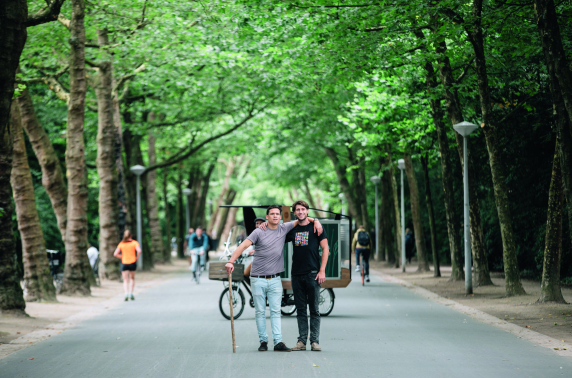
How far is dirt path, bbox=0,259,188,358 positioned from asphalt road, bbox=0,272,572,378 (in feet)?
1.30

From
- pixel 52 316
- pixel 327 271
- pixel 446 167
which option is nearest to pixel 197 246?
pixel 446 167

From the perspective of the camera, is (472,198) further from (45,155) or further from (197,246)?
(45,155)

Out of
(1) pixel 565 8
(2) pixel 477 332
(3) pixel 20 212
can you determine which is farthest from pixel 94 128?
(2) pixel 477 332

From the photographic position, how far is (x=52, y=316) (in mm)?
14062

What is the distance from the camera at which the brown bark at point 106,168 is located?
22125 millimetres

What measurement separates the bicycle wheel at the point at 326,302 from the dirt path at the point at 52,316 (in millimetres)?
4601

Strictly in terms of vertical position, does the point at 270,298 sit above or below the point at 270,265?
below

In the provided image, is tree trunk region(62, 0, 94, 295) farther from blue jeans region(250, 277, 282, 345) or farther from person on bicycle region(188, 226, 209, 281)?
blue jeans region(250, 277, 282, 345)

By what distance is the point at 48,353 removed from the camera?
30.3 feet

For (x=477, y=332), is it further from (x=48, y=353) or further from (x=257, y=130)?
(x=257, y=130)

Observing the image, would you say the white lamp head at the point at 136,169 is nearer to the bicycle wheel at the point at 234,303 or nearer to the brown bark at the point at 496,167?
the bicycle wheel at the point at 234,303

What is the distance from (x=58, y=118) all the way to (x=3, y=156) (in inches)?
664

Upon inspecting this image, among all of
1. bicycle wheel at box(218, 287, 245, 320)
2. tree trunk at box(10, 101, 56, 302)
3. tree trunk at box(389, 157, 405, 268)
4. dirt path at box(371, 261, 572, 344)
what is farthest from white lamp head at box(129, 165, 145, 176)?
bicycle wheel at box(218, 287, 245, 320)

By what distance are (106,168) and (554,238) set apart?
14501 millimetres
